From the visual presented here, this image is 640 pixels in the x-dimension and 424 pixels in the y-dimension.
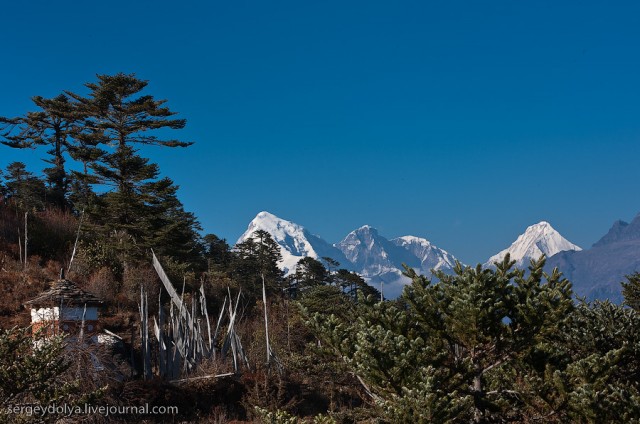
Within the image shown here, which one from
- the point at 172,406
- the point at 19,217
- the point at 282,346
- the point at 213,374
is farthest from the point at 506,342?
the point at 19,217

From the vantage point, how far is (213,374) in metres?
19.4

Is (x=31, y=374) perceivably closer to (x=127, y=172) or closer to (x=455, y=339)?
(x=455, y=339)

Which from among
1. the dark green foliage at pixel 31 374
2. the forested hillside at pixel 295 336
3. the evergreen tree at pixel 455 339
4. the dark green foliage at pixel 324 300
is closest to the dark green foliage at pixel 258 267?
the forested hillside at pixel 295 336

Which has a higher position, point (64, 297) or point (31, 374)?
point (64, 297)

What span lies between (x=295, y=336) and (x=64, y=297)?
1518cm

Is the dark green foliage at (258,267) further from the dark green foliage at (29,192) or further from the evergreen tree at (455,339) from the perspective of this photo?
the evergreen tree at (455,339)

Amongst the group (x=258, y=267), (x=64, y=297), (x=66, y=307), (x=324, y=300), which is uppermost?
(x=258, y=267)

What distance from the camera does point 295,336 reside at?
104ft

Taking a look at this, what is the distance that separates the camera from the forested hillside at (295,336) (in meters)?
8.02

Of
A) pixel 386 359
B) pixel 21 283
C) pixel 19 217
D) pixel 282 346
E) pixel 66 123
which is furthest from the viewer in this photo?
pixel 66 123

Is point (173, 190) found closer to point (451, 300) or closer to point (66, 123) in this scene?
point (66, 123)

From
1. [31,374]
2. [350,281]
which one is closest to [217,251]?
[350,281]

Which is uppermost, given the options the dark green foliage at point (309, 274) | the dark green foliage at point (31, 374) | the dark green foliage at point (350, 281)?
the dark green foliage at point (309, 274)

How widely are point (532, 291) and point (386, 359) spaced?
2.18 meters
